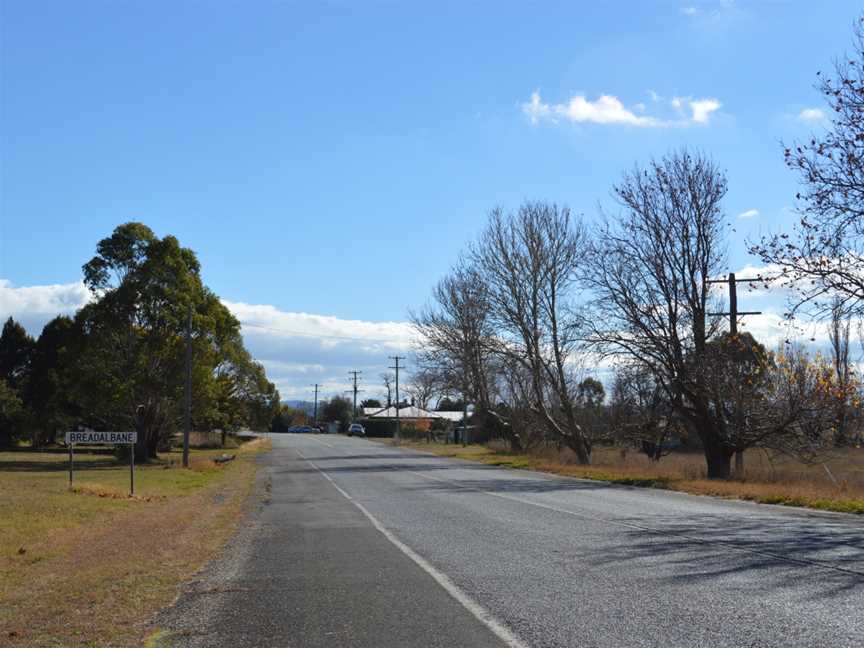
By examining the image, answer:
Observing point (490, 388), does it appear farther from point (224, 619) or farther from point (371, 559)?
point (224, 619)

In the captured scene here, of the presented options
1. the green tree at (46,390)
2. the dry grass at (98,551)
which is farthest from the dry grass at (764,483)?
the green tree at (46,390)

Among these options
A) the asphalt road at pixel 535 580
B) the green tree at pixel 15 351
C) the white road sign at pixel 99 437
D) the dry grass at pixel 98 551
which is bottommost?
the dry grass at pixel 98 551

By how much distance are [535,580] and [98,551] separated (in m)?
7.16

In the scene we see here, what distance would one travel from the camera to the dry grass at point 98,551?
8.09 meters

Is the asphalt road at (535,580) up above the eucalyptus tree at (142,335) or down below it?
below

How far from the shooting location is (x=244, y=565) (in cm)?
1141

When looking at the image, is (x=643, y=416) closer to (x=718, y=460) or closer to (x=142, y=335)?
(x=718, y=460)

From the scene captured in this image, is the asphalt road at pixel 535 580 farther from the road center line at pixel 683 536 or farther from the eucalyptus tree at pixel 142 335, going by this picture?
the eucalyptus tree at pixel 142 335

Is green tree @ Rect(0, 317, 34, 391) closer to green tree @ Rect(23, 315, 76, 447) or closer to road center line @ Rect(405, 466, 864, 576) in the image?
green tree @ Rect(23, 315, 76, 447)

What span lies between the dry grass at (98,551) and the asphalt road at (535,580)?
567 millimetres

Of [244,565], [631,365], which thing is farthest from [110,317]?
[244,565]


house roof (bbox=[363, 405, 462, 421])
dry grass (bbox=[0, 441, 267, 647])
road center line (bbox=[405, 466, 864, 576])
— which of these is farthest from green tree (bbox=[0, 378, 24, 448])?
house roof (bbox=[363, 405, 462, 421])

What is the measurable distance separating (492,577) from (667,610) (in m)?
2.44

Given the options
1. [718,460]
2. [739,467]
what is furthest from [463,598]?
[739,467]
